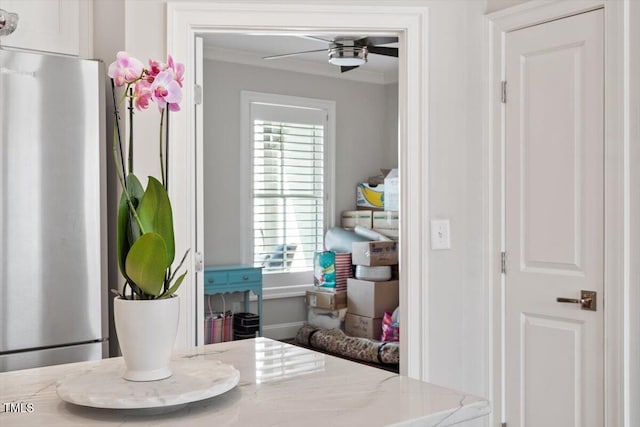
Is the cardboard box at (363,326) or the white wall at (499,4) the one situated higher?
the white wall at (499,4)

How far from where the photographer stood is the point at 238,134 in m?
5.86

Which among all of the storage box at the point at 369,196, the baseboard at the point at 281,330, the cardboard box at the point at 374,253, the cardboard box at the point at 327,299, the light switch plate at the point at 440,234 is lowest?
the baseboard at the point at 281,330

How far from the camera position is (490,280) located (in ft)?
9.32

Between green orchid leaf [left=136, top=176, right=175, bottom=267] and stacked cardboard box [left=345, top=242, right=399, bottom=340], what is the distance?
4.64m

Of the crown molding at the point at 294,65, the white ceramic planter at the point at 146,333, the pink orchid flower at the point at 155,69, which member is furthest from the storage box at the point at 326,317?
the pink orchid flower at the point at 155,69

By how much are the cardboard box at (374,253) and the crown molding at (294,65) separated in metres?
1.75

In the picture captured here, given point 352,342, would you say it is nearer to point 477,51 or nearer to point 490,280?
point 490,280

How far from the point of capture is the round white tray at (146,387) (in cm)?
105

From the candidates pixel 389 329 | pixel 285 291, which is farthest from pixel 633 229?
pixel 285 291

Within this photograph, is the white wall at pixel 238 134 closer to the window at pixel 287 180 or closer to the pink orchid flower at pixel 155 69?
the window at pixel 287 180

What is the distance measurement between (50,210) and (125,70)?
1.50 metres

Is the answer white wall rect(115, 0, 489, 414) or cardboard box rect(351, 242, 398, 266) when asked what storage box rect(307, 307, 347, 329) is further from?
white wall rect(115, 0, 489, 414)

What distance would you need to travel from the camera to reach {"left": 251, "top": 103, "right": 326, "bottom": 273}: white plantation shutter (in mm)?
6000

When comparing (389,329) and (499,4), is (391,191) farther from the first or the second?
(499,4)
